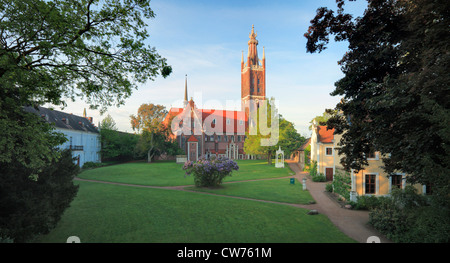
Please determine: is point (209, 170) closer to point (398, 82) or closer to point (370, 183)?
point (370, 183)

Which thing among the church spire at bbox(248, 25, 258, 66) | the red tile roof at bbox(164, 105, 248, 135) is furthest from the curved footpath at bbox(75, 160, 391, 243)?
the church spire at bbox(248, 25, 258, 66)

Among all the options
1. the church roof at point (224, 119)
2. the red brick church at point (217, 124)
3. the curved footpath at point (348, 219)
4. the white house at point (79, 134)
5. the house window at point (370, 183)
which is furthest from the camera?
the church roof at point (224, 119)

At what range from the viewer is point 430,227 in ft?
30.3

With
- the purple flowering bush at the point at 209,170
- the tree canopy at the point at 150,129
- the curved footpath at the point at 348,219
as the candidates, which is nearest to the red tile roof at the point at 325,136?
the curved footpath at the point at 348,219

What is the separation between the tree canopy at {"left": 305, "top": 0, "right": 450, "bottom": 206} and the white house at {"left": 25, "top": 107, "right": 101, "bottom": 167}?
41568mm

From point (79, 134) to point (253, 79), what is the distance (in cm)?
6202

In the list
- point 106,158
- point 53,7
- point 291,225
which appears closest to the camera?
point 53,7

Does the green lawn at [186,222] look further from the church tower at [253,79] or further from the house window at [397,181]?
the church tower at [253,79]

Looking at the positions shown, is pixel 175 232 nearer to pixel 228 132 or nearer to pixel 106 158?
pixel 106 158

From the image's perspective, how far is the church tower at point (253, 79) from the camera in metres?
86.8

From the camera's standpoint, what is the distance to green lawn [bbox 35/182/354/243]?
11195 mm

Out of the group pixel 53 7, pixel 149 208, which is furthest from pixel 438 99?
pixel 149 208

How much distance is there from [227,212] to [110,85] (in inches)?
426

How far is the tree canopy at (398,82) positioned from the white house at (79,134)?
41.6m
